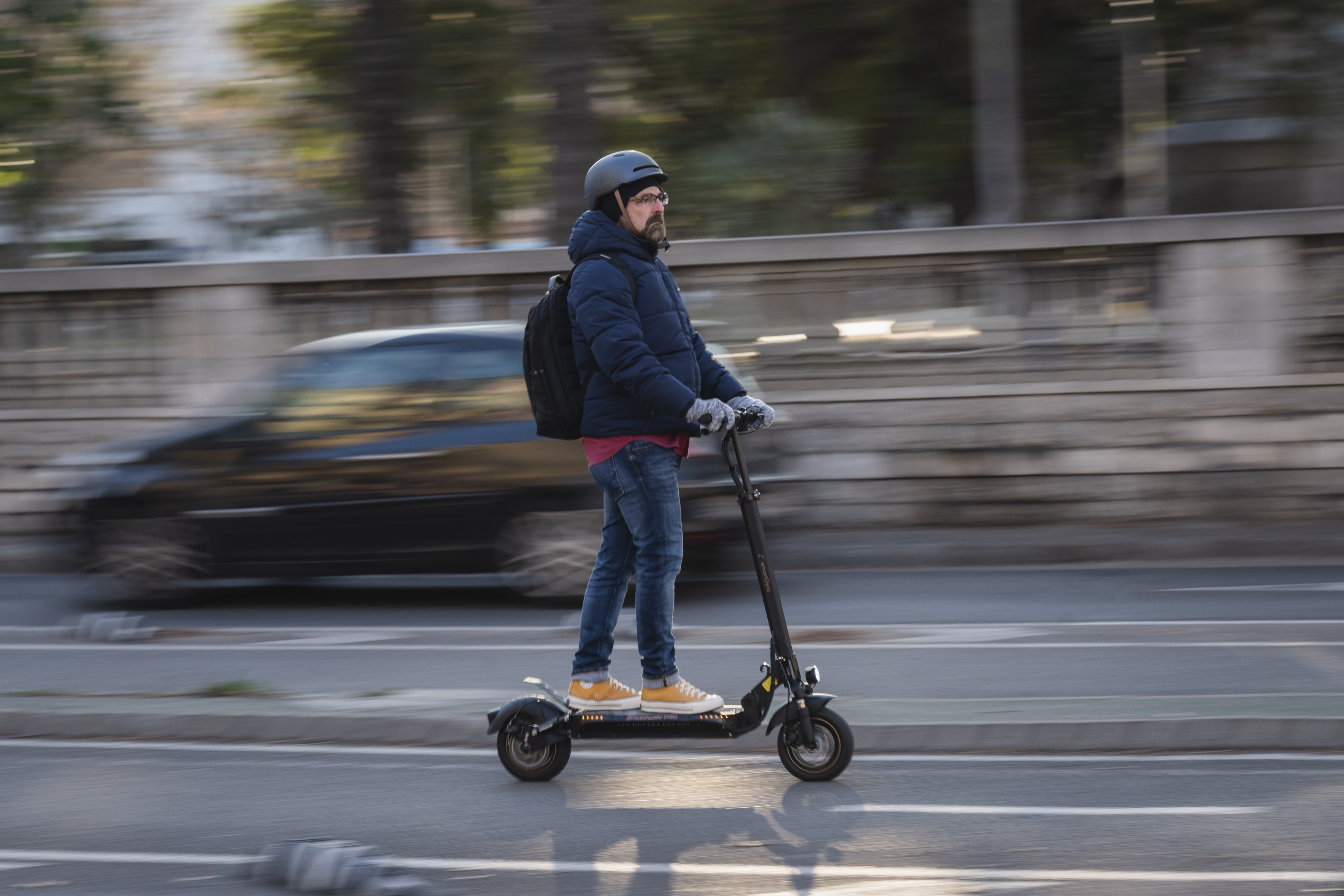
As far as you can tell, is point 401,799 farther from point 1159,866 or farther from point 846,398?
point 846,398

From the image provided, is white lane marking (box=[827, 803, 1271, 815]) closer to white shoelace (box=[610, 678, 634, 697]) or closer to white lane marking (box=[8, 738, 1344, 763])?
white lane marking (box=[8, 738, 1344, 763])

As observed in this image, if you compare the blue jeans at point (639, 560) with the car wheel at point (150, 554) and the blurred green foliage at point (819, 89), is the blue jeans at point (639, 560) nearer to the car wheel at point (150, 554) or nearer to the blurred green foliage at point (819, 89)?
the car wheel at point (150, 554)

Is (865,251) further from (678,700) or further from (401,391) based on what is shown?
(678,700)

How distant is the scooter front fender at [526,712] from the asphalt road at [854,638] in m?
1.45

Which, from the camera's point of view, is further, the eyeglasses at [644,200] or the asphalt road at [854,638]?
the asphalt road at [854,638]

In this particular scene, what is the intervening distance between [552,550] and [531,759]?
3.70m

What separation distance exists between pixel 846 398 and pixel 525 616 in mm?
4402

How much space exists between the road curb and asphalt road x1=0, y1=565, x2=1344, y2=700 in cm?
73

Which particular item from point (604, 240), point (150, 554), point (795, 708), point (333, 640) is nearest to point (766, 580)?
point (795, 708)

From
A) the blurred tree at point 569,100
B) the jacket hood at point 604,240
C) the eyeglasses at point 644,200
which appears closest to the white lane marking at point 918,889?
the jacket hood at point 604,240

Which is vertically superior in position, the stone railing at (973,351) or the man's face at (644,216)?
the man's face at (644,216)

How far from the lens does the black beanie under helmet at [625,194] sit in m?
4.84

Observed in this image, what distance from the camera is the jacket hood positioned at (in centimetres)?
484

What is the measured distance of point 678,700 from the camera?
4.96 meters
